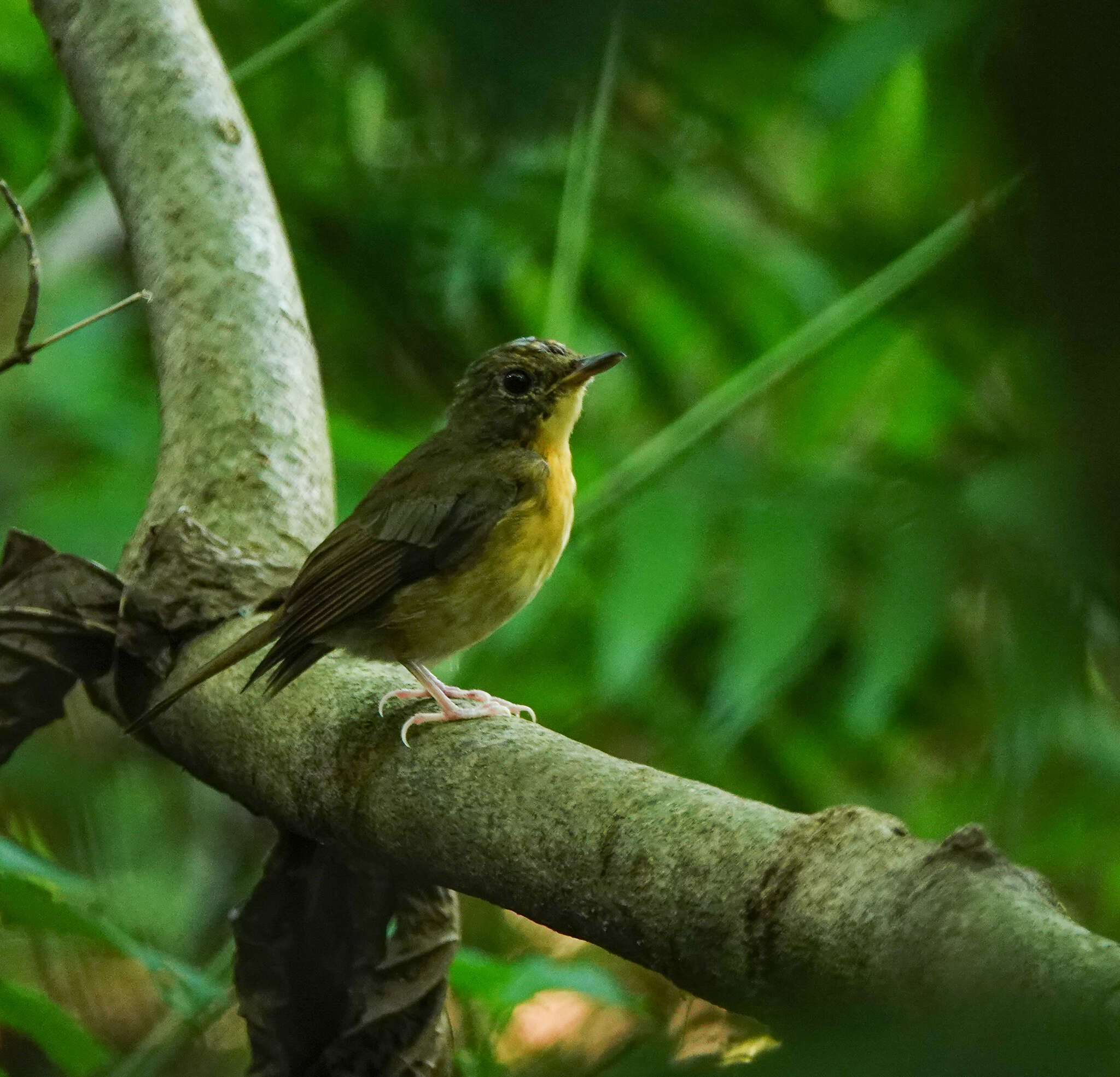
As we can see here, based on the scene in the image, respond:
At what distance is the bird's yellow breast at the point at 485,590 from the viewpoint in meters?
2.64

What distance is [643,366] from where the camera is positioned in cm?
414

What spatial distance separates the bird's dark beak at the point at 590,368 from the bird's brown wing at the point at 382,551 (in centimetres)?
35

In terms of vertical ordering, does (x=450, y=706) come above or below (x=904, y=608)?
below

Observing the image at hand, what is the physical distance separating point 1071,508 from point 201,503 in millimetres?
2308

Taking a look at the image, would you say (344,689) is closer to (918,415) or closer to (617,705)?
(617,705)

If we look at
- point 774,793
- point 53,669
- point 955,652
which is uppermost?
point 955,652

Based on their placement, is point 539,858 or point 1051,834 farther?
point 1051,834

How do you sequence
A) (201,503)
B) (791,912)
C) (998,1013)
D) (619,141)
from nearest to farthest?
(998,1013) < (791,912) < (201,503) < (619,141)

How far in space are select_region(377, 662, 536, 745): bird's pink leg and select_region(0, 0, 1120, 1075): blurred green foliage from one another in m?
0.43

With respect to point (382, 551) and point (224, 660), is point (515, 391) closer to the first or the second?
point (382, 551)

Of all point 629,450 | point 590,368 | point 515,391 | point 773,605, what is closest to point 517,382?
point 515,391

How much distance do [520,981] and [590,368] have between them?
4.37ft

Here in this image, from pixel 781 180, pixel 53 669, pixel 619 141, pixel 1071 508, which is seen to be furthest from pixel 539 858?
pixel 781 180

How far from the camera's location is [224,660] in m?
2.19
